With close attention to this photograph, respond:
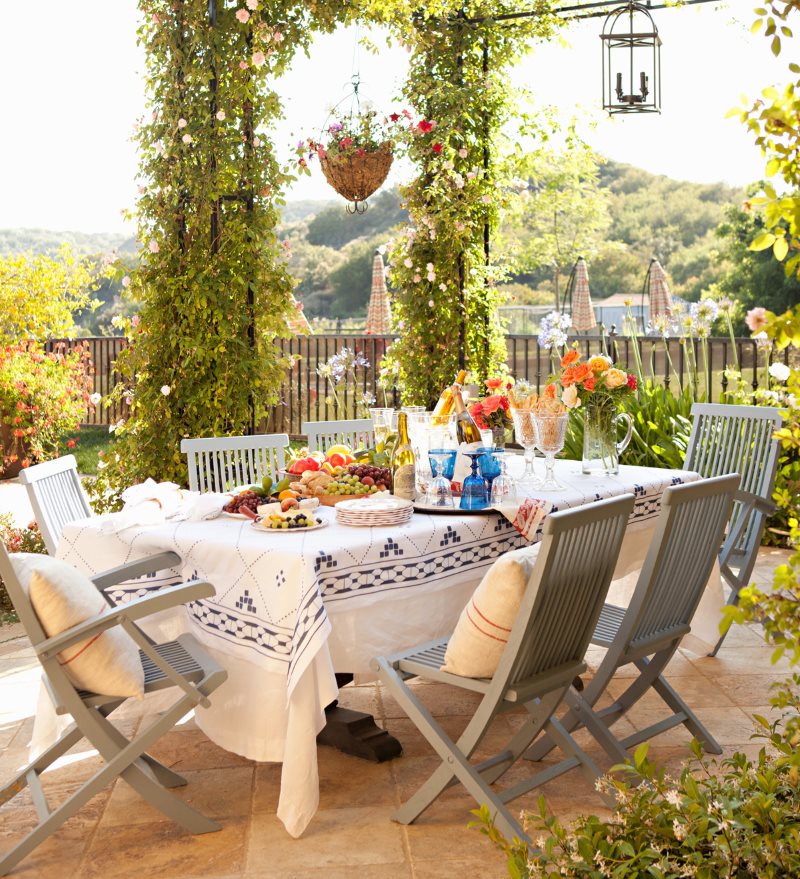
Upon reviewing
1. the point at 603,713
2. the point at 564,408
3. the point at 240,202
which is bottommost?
the point at 603,713

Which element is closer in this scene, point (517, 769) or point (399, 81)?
point (517, 769)

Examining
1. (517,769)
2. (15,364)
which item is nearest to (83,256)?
(15,364)

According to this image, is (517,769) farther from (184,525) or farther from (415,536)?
(184,525)

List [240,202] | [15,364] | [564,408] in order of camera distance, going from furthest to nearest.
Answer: [15,364] < [240,202] < [564,408]

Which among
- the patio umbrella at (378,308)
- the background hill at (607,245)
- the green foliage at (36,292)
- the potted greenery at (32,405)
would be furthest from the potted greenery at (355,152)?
the background hill at (607,245)

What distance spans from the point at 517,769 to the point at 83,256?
30.9 feet

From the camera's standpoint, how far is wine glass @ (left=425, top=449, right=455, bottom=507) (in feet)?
11.7

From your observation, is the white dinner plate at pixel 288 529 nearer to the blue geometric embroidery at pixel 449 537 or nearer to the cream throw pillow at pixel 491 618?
the blue geometric embroidery at pixel 449 537

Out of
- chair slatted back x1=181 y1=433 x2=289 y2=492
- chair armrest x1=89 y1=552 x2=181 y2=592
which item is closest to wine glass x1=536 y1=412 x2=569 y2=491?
chair slatted back x1=181 y1=433 x2=289 y2=492

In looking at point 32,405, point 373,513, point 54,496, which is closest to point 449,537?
point 373,513

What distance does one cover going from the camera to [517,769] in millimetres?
3344

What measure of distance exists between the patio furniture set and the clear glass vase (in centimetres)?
59

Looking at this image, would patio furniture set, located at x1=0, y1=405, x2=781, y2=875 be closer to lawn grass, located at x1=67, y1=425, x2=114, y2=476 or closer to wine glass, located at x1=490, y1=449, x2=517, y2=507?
wine glass, located at x1=490, y1=449, x2=517, y2=507

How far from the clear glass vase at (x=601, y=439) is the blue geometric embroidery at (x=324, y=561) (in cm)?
158
